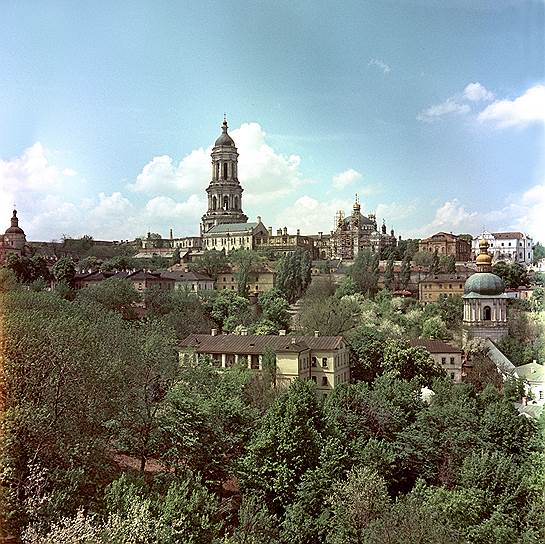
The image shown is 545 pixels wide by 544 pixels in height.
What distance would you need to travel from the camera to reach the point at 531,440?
5.27 m

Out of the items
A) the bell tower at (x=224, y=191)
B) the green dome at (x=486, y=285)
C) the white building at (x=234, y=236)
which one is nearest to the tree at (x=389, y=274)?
the green dome at (x=486, y=285)

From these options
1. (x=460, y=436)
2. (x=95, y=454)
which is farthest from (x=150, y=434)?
(x=460, y=436)

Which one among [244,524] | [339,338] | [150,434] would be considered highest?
[339,338]

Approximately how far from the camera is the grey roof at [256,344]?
7.32m

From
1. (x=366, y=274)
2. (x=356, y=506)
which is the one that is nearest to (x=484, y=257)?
(x=366, y=274)

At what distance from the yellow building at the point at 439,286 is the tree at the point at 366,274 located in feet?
2.68

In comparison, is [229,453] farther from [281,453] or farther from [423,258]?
[423,258]

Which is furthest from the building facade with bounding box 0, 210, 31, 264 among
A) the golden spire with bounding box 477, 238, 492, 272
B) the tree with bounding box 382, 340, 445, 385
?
the golden spire with bounding box 477, 238, 492, 272

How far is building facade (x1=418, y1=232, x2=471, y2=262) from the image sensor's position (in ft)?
39.3

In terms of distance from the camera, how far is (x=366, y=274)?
12305mm

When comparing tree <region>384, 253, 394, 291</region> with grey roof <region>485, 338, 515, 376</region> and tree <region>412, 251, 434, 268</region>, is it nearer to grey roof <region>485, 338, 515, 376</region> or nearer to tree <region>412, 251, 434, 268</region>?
tree <region>412, 251, 434, 268</region>

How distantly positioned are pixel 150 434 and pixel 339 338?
10.2 ft

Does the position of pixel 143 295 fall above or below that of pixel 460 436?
above

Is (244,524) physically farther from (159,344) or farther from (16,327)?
(159,344)
